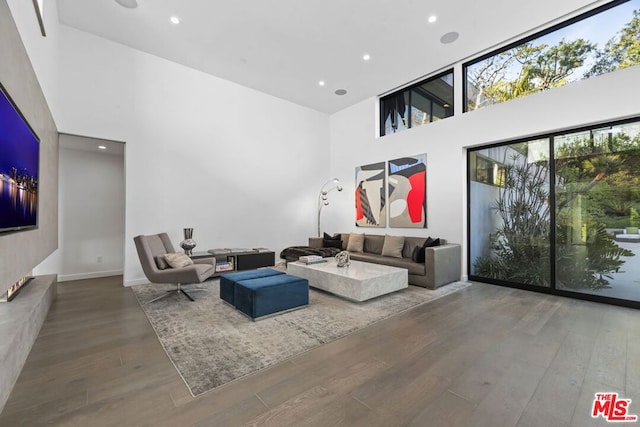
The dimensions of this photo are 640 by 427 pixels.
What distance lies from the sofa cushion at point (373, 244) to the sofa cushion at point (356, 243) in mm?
109

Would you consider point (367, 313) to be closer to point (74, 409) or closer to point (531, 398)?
point (531, 398)

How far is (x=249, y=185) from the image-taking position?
241 inches

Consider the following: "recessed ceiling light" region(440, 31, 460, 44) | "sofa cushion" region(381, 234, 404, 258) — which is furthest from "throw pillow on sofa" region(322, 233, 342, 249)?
"recessed ceiling light" region(440, 31, 460, 44)

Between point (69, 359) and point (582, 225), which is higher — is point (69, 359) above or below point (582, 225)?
below

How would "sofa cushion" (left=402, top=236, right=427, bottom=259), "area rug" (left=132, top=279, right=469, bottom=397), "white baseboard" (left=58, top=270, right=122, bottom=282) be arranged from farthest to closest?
"sofa cushion" (left=402, top=236, right=427, bottom=259) < "white baseboard" (left=58, top=270, right=122, bottom=282) < "area rug" (left=132, top=279, right=469, bottom=397)

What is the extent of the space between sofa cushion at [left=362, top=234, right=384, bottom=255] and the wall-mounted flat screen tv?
5.17 metres

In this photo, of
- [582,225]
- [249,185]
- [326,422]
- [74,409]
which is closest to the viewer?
[326,422]

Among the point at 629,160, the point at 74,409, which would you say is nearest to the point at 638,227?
the point at 629,160

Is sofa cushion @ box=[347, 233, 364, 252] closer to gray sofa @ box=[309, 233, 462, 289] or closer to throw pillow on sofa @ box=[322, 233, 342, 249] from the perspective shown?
throw pillow on sofa @ box=[322, 233, 342, 249]

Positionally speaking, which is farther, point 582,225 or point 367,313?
point 582,225

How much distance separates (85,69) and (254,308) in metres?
4.66

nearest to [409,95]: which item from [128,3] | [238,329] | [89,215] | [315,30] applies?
[315,30]

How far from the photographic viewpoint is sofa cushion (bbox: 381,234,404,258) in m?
5.35

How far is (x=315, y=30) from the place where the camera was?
415 centimetres
